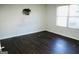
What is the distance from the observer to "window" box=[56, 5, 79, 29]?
4840 mm

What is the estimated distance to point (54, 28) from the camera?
6051 mm

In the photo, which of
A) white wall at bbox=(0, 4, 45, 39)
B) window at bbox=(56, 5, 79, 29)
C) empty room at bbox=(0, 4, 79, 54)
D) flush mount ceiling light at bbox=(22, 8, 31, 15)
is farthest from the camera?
flush mount ceiling light at bbox=(22, 8, 31, 15)

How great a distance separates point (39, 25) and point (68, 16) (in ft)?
6.96

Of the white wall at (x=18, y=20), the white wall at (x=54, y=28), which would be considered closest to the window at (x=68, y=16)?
the white wall at (x=54, y=28)

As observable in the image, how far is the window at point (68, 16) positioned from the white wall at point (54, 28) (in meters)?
0.25

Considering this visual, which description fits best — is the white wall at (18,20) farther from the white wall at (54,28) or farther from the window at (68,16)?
the window at (68,16)

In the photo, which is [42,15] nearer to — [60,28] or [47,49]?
[60,28]

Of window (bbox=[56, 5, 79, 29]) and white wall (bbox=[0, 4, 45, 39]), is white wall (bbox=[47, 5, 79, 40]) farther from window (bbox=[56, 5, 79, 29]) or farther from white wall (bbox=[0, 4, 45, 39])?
white wall (bbox=[0, 4, 45, 39])

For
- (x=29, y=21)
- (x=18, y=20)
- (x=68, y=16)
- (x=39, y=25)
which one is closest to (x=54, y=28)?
(x=39, y=25)

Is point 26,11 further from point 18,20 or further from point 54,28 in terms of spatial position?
point 54,28

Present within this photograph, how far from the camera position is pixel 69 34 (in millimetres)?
5137

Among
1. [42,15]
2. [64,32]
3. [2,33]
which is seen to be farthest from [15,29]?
[64,32]

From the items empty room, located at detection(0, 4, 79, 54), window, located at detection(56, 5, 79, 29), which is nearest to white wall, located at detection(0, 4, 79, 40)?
empty room, located at detection(0, 4, 79, 54)
